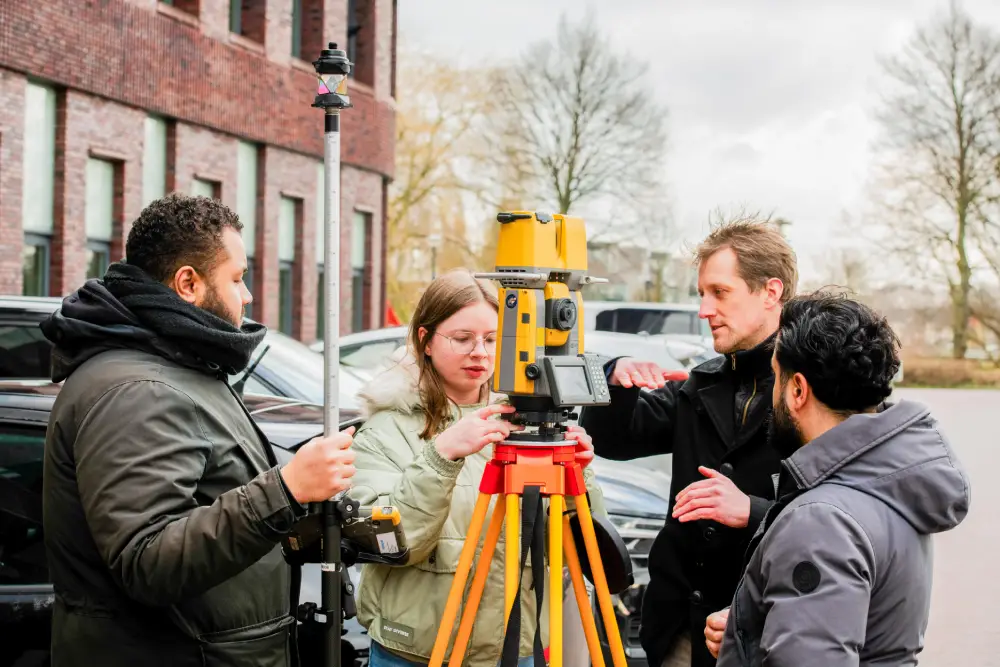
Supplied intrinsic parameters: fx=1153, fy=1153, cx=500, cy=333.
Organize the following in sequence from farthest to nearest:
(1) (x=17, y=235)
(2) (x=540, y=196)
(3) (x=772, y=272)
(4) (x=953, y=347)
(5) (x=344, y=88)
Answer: (4) (x=953, y=347), (2) (x=540, y=196), (1) (x=17, y=235), (3) (x=772, y=272), (5) (x=344, y=88)

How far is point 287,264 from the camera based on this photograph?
2048 centimetres

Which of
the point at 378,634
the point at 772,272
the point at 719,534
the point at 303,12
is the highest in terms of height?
the point at 303,12

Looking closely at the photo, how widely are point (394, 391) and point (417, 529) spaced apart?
0.45 meters

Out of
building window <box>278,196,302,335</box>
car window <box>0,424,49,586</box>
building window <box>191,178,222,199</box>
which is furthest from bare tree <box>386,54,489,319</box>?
car window <box>0,424,49,586</box>

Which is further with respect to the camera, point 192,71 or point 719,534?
point 192,71

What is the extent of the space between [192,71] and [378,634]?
612 inches

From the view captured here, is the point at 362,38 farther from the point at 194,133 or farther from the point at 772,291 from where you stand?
the point at 772,291

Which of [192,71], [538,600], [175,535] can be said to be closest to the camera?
[175,535]

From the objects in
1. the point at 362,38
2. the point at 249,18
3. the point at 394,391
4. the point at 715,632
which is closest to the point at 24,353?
the point at 394,391

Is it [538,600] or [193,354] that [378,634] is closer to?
[538,600]

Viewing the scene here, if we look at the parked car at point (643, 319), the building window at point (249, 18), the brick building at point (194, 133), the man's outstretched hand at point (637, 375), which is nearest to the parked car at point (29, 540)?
the man's outstretched hand at point (637, 375)

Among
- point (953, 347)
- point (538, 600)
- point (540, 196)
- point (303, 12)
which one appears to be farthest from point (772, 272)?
point (953, 347)

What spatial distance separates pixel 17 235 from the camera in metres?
14.0

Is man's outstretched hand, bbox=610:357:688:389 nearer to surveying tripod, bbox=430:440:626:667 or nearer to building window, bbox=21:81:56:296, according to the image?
surveying tripod, bbox=430:440:626:667
